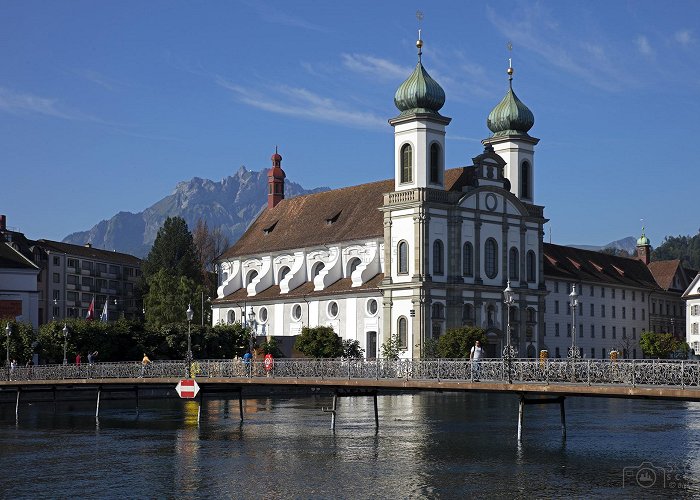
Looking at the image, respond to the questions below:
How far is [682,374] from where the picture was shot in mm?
43219

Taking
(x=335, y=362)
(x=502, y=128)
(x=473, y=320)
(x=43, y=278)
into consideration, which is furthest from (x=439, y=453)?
(x=43, y=278)

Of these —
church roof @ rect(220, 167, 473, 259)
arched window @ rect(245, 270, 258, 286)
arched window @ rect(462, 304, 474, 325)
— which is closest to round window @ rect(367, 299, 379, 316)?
church roof @ rect(220, 167, 473, 259)

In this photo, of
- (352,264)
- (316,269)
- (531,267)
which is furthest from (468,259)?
(316,269)

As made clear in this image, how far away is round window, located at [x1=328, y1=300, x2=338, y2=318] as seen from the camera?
109812mm

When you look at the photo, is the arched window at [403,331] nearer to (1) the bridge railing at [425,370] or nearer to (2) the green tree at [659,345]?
(1) the bridge railing at [425,370]

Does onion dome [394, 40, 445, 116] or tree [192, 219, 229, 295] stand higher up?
onion dome [394, 40, 445, 116]

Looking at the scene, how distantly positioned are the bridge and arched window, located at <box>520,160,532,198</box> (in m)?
51.0

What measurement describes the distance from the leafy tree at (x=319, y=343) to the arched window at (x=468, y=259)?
481 inches

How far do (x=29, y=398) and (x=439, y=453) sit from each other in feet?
143

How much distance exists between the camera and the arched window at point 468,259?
103688mm

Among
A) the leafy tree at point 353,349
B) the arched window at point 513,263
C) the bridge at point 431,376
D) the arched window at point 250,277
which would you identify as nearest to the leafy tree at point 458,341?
the leafy tree at point 353,349

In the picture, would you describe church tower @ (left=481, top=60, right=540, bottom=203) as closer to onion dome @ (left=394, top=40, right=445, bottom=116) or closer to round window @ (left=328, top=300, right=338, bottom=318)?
onion dome @ (left=394, top=40, right=445, bottom=116)

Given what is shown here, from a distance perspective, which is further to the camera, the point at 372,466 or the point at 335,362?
the point at 335,362

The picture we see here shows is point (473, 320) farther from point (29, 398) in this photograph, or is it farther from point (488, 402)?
point (29, 398)
